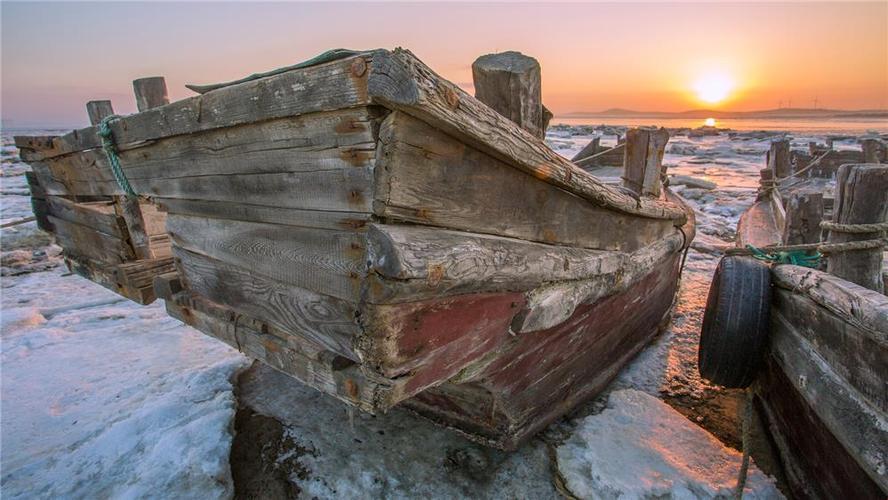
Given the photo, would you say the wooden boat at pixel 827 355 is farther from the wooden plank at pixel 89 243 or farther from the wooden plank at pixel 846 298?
the wooden plank at pixel 89 243

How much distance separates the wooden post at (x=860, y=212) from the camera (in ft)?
7.75

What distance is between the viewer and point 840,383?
1.95m

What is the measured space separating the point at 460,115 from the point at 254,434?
109 inches

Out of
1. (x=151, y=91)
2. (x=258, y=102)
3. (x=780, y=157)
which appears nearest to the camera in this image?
(x=258, y=102)

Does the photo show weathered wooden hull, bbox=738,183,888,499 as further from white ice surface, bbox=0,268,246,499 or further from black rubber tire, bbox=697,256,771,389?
white ice surface, bbox=0,268,246,499

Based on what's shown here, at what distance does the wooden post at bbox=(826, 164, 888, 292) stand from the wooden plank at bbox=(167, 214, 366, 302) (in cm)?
266

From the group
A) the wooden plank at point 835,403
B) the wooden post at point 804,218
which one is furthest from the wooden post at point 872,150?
the wooden plank at point 835,403

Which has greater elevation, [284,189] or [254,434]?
[284,189]

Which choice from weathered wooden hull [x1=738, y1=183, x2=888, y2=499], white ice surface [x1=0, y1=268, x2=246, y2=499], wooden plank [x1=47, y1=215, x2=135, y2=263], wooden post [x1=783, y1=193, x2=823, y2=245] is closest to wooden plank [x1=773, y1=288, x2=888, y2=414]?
weathered wooden hull [x1=738, y1=183, x2=888, y2=499]

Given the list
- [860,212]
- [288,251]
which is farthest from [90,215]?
[860,212]

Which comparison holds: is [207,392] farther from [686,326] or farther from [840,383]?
[686,326]

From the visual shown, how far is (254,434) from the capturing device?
3148 millimetres

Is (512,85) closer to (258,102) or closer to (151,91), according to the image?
Answer: (258,102)

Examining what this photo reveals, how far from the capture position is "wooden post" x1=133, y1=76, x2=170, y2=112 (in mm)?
3510
